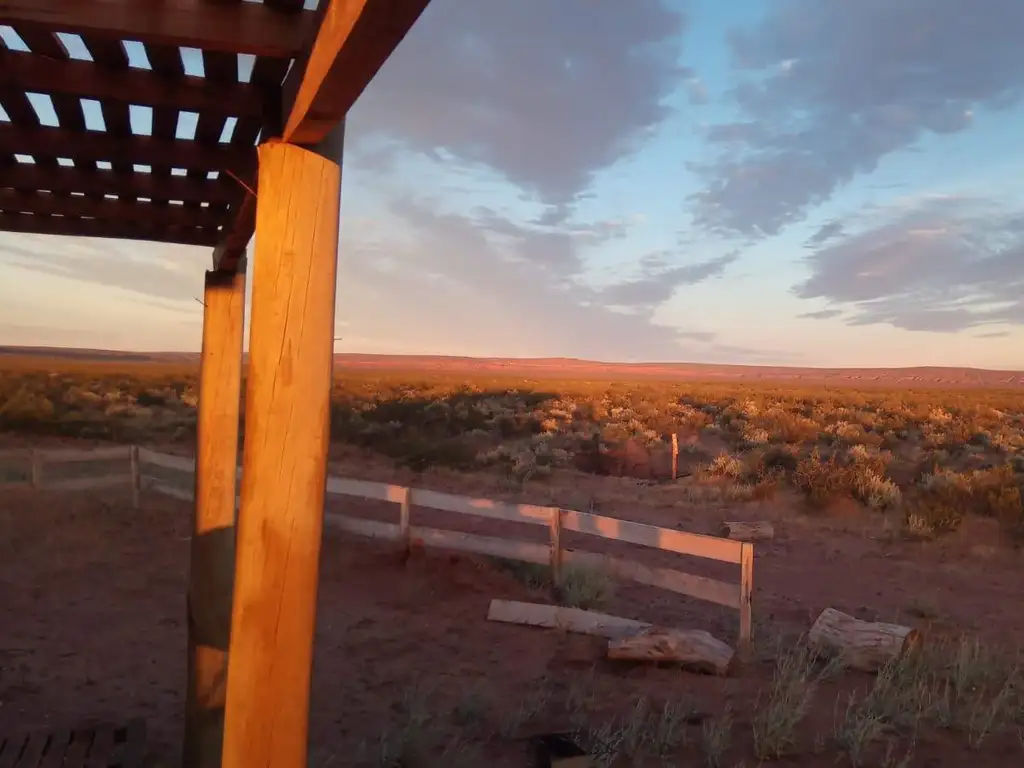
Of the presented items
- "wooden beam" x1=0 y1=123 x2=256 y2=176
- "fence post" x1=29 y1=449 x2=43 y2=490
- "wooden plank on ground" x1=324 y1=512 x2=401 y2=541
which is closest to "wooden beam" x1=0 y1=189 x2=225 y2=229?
"wooden beam" x1=0 y1=123 x2=256 y2=176

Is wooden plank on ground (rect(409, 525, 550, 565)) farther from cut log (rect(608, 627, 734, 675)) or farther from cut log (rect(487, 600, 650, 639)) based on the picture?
cut log (rect(608, 627, 734, 675))

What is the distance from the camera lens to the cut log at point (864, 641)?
612 centimetres

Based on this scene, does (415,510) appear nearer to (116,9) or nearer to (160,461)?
(160,461)

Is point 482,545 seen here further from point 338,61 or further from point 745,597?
point 338,61

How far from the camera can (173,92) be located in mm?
2404

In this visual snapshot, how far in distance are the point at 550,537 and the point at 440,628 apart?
6.82ft

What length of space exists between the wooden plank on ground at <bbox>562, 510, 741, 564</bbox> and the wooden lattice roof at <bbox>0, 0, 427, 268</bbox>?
4.43 metres

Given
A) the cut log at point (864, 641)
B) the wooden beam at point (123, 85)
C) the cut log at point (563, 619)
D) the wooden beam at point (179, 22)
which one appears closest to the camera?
the wooden beam at point (179, 22)

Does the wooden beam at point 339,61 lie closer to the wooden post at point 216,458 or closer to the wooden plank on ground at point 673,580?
the wooden post at point 216,458

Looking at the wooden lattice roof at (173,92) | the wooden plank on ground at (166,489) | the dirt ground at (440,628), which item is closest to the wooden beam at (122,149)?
the wooden lattice roof at (173,92)

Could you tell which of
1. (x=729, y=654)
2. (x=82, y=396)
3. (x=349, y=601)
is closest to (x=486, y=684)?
(x=729, y=654)

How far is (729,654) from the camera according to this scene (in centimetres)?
600

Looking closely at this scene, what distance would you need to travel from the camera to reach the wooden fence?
21.4ft

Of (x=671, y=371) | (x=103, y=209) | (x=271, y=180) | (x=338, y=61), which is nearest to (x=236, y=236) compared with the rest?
(x=103, y=209)
